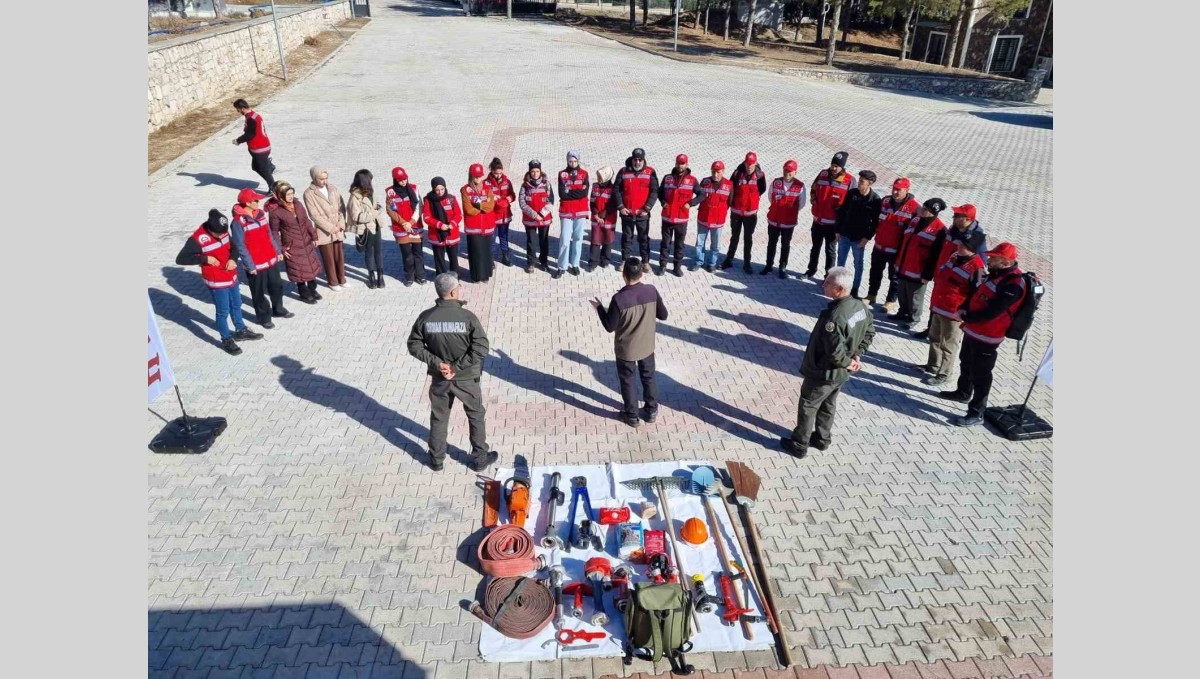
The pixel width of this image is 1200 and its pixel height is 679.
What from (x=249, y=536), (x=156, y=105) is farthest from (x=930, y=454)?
(x=156, y=105)

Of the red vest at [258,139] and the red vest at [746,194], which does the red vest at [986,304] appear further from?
the red vest at [258,139]

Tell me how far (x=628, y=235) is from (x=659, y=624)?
21.3ft

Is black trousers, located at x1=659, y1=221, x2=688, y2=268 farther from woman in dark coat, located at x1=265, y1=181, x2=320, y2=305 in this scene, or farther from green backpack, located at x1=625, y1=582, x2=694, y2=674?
green backpack, located at x1=625, y1=582, x2=694, y2=674

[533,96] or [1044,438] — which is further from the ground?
[533,96]

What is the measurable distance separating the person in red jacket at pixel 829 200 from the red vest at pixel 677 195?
1.79m

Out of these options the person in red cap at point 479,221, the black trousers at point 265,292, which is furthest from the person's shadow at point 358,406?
the person in red cap at point 479,221

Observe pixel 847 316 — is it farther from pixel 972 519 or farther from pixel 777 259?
pixel 777 259

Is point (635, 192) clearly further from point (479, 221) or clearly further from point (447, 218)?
point (447, 218)

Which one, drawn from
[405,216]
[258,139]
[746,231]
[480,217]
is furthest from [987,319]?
[258,139]

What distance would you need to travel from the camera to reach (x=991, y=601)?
4941 millimetres

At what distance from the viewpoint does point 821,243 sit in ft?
32.6

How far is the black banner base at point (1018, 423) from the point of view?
676cm

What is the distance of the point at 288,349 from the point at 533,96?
17.6m

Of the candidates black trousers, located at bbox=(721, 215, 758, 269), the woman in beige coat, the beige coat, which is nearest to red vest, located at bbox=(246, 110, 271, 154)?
the woman in beige coat
